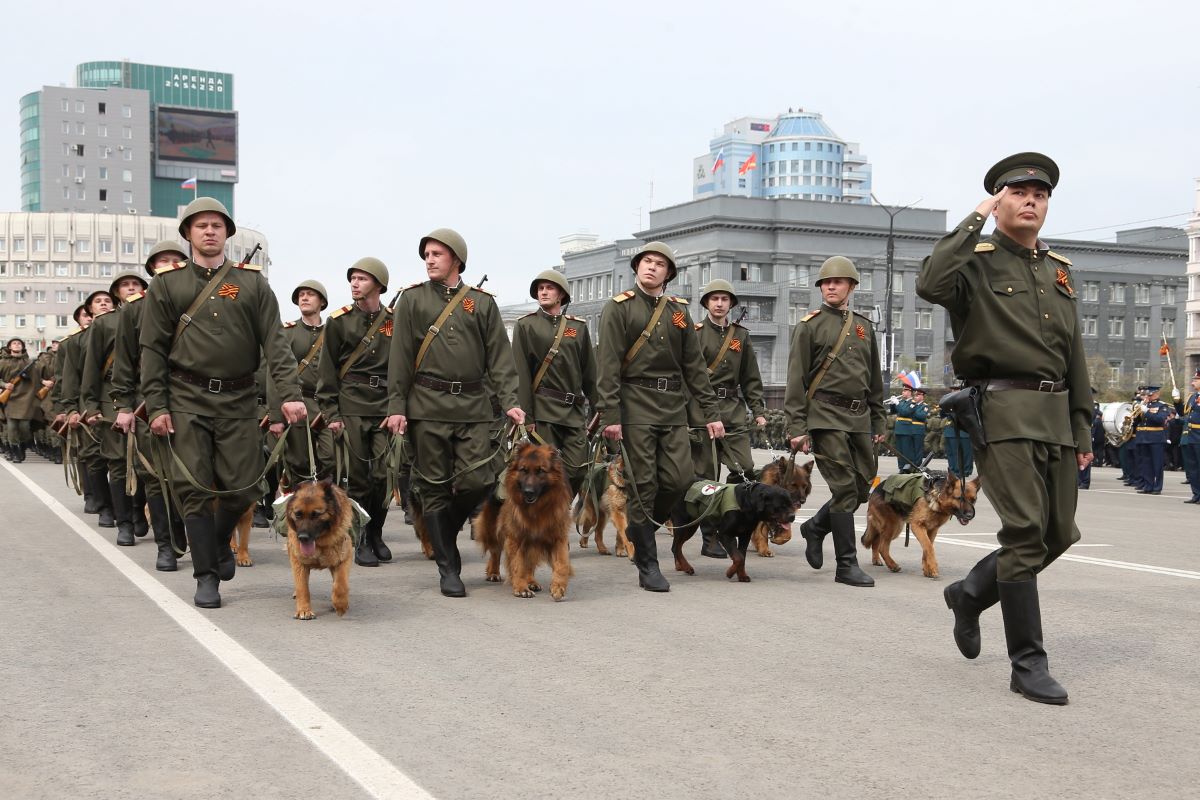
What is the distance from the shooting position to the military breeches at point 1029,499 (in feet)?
21.0

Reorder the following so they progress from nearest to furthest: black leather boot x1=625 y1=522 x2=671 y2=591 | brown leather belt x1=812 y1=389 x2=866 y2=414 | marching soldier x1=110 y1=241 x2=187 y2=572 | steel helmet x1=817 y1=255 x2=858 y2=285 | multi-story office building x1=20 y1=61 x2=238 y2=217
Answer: marching soldier x1=110 y1=241 x2=187 y2=572
black leather boot x1=625 y1=522 x2=671 y2=591
brown leather belt x1=812 y1=389 x2=866 y2=414
steel helmet x1=817 y1=255 x2=858 y2=285
multi-story office building x1=20 y1=61 x2=238 y2=217

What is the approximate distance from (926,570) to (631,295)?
121 inches

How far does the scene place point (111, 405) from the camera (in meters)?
13.5

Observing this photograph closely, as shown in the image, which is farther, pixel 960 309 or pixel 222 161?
pixel 222 161

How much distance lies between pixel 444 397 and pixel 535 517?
1061 mm

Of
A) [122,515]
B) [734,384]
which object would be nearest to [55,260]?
[122,515]

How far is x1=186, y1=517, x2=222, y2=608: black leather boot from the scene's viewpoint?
8852 millimetres

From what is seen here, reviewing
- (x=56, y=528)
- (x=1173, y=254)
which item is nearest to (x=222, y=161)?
(x=1173, y=254)

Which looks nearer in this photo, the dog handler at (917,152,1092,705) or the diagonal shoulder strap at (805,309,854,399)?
the dog handler at (917,152,1092,705)

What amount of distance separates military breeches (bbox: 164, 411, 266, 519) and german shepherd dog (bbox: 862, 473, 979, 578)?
4794 millimetres

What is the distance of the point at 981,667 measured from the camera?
696 cm

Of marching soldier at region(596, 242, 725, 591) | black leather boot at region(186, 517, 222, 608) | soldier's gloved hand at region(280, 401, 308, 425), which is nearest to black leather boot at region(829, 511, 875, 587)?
marching soldier at region(596, 242, 725, 591)

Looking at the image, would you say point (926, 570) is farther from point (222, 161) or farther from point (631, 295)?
point (222, 161)

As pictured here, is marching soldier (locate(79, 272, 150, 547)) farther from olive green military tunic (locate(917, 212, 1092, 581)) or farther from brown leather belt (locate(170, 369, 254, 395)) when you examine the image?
olive green military tunic (locate(917, 212, 1092, 581))
